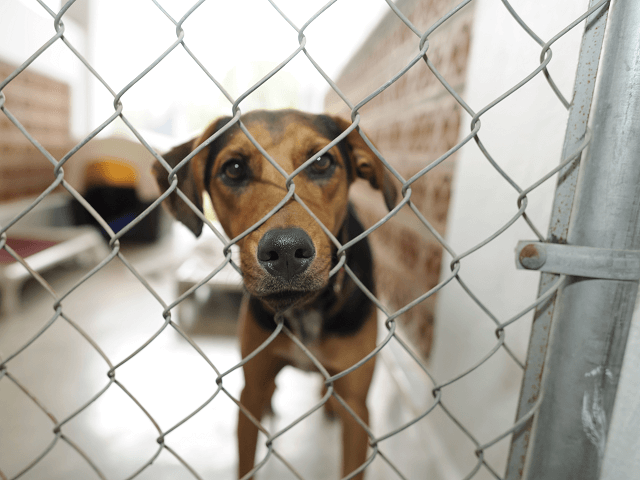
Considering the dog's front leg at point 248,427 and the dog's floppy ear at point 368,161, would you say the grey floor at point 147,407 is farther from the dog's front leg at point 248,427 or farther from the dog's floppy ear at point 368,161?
the dog's floppy ear at point 368,161

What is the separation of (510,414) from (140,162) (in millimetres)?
4011

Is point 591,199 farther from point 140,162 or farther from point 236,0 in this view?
point 140,162

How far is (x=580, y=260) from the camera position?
655 millimetres

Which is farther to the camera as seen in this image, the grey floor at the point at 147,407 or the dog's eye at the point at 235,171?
the grey floor at the point at 147,407

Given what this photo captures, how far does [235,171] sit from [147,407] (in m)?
1.51

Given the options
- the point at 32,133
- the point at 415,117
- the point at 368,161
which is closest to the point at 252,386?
the point at 368,161

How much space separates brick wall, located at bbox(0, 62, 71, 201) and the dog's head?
2126 millimetres

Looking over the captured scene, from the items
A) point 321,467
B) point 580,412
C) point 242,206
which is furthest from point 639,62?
point 321,467

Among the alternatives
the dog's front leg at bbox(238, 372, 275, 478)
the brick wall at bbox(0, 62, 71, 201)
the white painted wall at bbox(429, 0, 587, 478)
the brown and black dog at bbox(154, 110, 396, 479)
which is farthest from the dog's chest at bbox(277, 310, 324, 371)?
the brick wall at bbox(0, 62, 71, 201)

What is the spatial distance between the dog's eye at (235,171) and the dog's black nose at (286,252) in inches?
16.6

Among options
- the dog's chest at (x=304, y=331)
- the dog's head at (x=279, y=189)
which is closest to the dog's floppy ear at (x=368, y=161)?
the dog's head at (x=279, y=189)

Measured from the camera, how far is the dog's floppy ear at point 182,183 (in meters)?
1.27

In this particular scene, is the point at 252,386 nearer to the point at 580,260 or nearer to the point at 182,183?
the point at 182,183

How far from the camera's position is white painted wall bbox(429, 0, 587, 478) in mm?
1028
